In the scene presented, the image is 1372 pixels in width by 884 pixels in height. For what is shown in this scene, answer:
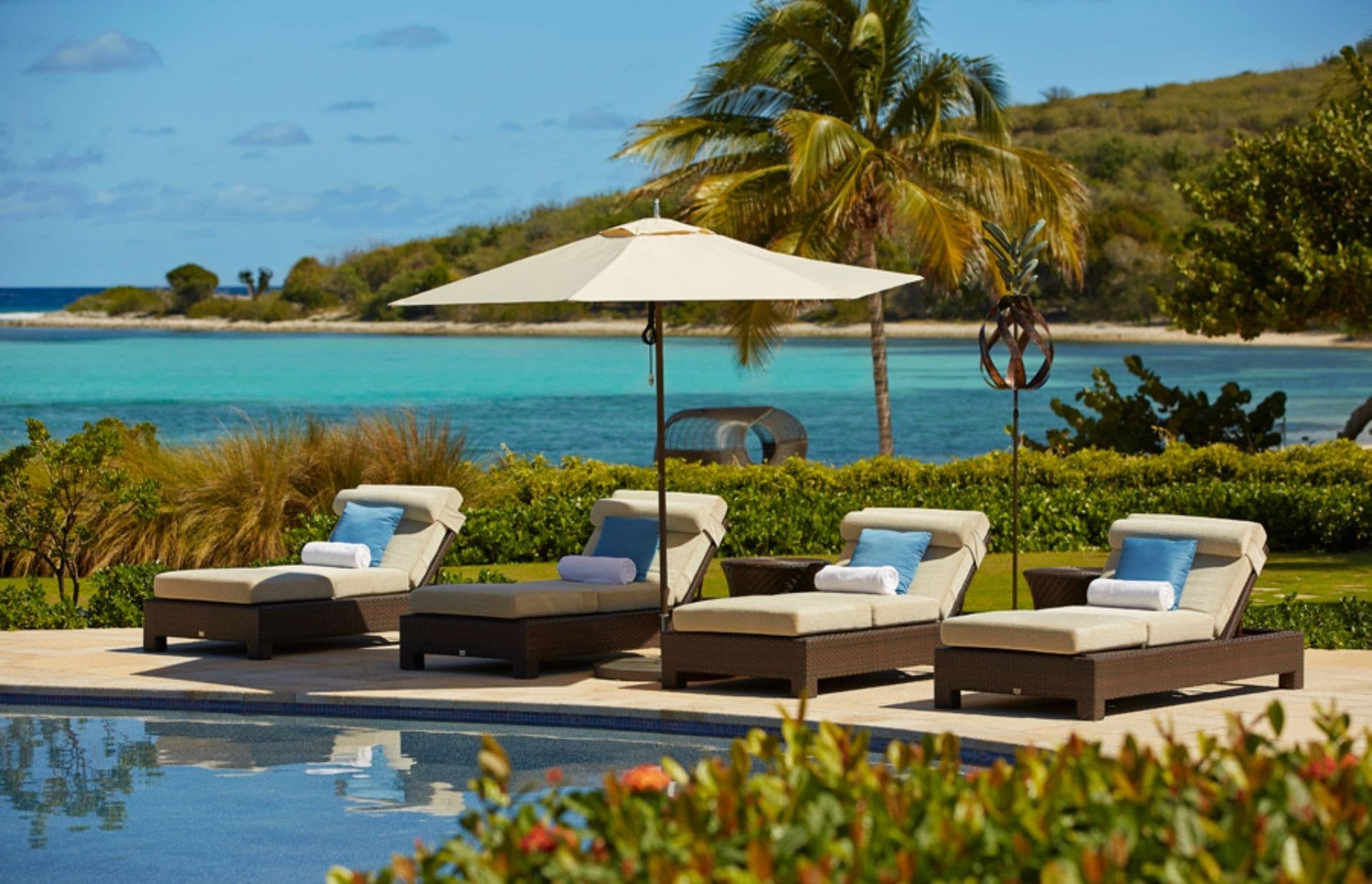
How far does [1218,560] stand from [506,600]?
368 cm

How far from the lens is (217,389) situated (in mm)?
66562

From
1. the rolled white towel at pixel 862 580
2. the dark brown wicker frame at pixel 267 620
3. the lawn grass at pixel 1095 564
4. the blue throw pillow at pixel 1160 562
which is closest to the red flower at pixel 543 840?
the blue throw pillow at pixel 1160 562

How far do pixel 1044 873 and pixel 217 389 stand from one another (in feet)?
216

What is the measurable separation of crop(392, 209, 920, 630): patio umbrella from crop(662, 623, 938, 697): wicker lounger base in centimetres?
44

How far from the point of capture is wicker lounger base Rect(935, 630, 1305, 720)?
332 inches

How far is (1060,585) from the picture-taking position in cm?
991

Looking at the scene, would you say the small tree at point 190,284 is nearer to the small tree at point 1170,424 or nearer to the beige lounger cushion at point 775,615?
the small tree at point 1170,424

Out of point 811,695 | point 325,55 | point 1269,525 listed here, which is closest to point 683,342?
point 325,55

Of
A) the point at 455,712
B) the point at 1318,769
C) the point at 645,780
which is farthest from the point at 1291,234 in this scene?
the point at 645,780

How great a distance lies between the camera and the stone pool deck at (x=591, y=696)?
27.6 feet

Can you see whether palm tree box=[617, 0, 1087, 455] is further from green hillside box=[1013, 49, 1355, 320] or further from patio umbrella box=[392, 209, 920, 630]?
green hillside box=[1013, 49, 1355, 320]

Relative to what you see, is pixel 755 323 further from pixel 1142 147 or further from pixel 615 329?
pixel 615 329

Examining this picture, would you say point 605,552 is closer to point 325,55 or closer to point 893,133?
point 893,133

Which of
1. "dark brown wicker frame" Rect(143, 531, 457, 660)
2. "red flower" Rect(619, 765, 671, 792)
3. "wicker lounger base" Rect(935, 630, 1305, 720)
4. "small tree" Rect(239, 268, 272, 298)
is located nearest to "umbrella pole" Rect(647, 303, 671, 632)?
"dark brown wicker frame" Rect(143, 531, 457, 660)
